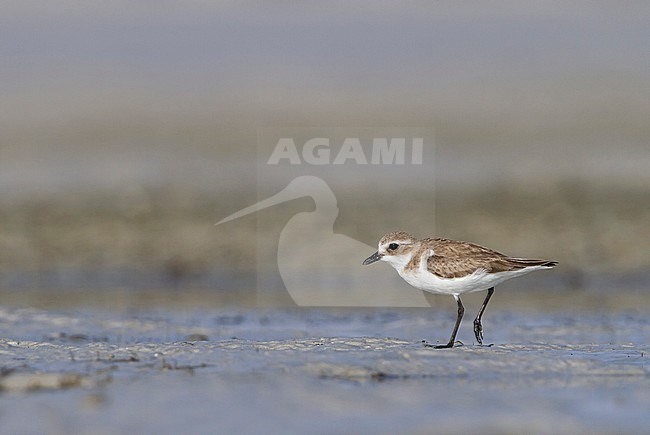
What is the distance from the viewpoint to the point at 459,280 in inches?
448

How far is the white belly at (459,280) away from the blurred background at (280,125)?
4.02 metres

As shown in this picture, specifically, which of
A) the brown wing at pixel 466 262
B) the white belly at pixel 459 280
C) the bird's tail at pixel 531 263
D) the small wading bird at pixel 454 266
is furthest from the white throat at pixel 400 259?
the bird's tail at pixel 531 263

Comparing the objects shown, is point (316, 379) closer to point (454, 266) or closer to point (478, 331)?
point (454, 266)

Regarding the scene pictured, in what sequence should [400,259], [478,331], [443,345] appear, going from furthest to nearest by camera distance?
1. [400,259]
2. [478,331]
3. [443,345]

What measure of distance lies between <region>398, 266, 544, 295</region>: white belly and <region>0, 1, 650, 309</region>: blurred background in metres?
4.02

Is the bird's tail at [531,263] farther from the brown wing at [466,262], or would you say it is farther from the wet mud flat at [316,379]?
the wet mud flat at [316,379]

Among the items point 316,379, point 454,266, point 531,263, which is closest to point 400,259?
point 454,266

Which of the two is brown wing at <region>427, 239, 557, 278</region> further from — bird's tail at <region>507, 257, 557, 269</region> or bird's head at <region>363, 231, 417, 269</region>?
bird's head at <region>363, 231, 417, 269</region>

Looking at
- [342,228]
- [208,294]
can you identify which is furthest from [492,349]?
[342,228]

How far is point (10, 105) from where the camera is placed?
99.1 ft

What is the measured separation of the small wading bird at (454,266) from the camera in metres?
11.3

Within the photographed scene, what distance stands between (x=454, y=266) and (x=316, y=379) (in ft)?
7.57

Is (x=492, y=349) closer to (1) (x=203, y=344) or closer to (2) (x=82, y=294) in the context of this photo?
(1) (x=203, y=344)

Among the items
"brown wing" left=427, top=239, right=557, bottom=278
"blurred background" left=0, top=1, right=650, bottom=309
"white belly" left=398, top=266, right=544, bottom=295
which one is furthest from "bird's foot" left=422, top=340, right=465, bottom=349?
"blurred background" left=0, top=1, right=650, bottom=309
